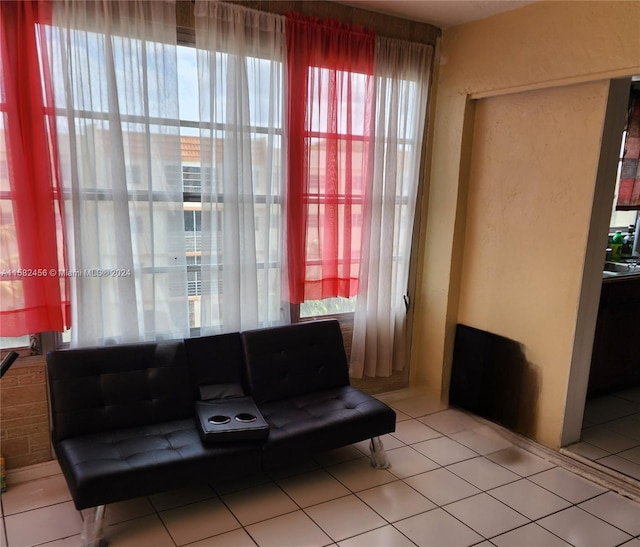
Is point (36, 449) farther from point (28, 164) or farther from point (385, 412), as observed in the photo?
point (385, 412)

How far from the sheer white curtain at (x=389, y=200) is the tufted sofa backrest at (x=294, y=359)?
0.39 metres

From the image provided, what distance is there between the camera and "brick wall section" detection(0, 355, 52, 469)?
253 cm

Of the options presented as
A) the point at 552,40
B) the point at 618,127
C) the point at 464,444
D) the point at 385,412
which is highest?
the point at 552,40

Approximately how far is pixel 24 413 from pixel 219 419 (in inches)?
41.3

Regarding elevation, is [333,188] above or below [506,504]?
above

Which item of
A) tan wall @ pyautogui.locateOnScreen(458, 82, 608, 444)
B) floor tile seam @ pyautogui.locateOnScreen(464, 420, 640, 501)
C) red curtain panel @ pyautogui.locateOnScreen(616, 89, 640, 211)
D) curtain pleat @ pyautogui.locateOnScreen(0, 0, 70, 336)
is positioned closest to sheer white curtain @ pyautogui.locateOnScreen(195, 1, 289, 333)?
curtain pleat @ pyautogui.locateOnScreen(0, 0, 70, 336)

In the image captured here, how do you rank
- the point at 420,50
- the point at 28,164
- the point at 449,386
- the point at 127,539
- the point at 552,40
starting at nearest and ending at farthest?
the point at 127,539, the point at 28,164, the point at 552,40, the point at 420,50, the point at 449,386

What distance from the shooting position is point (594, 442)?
312cm


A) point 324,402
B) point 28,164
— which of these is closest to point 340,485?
point 324,402

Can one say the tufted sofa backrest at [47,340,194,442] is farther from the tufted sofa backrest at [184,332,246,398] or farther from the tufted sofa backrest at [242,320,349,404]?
the tufted sofa backrest at [242,320,349,404]

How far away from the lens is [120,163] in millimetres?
2537

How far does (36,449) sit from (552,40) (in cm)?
363

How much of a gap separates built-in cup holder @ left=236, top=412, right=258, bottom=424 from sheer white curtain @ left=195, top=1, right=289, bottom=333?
618 millimetres

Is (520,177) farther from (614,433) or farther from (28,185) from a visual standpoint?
(28,185)
